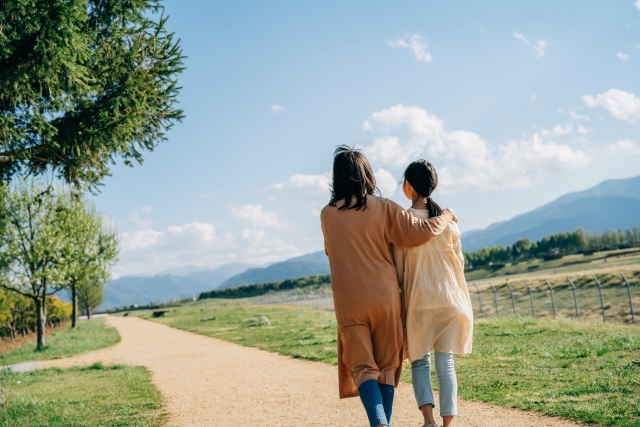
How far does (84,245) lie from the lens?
29328mm

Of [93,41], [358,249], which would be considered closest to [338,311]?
[358,249]

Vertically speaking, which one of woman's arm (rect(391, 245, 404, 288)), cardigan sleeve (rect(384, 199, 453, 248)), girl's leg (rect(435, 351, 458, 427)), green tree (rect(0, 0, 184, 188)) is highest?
green tree (rect(0, 0, 184, 188))

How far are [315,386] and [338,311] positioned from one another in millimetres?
5004

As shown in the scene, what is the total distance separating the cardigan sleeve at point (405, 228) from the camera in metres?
4.27

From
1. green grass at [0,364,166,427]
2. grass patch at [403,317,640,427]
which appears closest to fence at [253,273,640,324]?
grass patch at [403,317,640,427]

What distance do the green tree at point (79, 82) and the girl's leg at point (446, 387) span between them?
572 centimetres

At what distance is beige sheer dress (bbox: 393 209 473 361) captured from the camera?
4.40 meters

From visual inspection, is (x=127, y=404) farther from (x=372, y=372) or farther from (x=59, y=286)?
(x=59, y=286)

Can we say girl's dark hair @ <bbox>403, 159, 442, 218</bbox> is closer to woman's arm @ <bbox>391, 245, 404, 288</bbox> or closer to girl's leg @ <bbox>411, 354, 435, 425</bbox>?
woman's arm @ <bbox>391, 245, 404, 288</bbox>

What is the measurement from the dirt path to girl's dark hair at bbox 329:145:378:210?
267 centimetres

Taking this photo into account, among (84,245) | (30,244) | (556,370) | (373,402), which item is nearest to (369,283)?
(373,402)

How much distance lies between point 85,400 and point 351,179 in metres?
7.18

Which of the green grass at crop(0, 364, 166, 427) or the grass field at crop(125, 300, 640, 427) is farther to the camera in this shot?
the green grass at crop(0, 364, 166, 427)

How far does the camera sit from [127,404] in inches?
333
